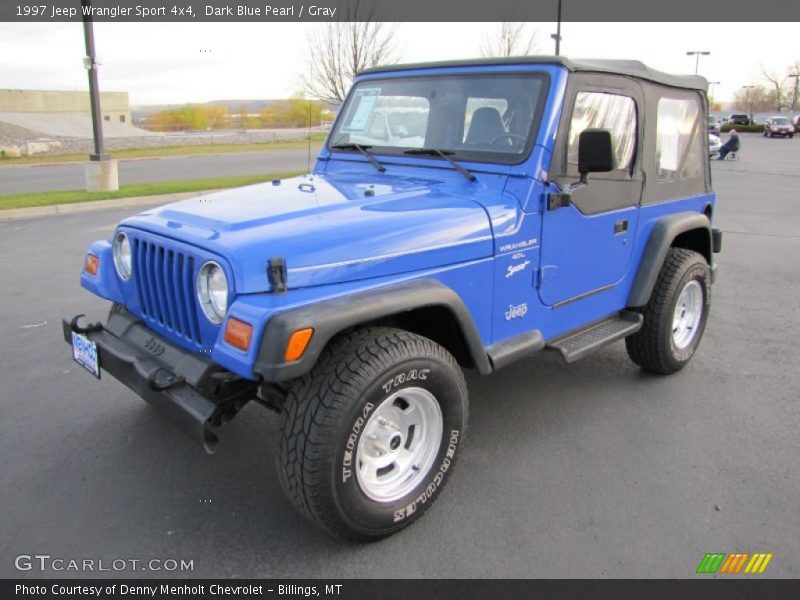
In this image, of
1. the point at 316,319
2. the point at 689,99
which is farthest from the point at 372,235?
the point at 689,99

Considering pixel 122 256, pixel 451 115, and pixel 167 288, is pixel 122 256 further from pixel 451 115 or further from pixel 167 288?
pixel 451 115

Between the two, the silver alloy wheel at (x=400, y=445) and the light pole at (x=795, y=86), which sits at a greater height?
the light pole at (x=795, y=86)

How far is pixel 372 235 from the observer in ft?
8.87

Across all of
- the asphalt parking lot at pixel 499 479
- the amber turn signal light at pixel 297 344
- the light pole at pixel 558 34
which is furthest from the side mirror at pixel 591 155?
the light pole at pixel 558 34

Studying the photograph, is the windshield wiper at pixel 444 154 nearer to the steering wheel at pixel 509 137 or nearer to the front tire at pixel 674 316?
the steering wheel at pixel 509 137

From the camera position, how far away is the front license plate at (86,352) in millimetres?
3115

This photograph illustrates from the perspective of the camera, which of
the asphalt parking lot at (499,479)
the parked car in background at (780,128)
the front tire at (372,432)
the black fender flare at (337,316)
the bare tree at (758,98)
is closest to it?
the black fender flare at (337,316)

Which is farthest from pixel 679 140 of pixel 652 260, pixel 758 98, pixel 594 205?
pixel 758 98

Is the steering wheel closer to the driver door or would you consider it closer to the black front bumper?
the driver door

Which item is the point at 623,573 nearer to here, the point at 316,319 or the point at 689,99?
the point at 316,319

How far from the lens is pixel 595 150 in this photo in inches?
124

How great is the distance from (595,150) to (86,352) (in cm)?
271

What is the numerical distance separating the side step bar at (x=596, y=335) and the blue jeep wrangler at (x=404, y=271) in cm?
2

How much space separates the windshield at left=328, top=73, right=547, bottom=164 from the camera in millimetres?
3371
